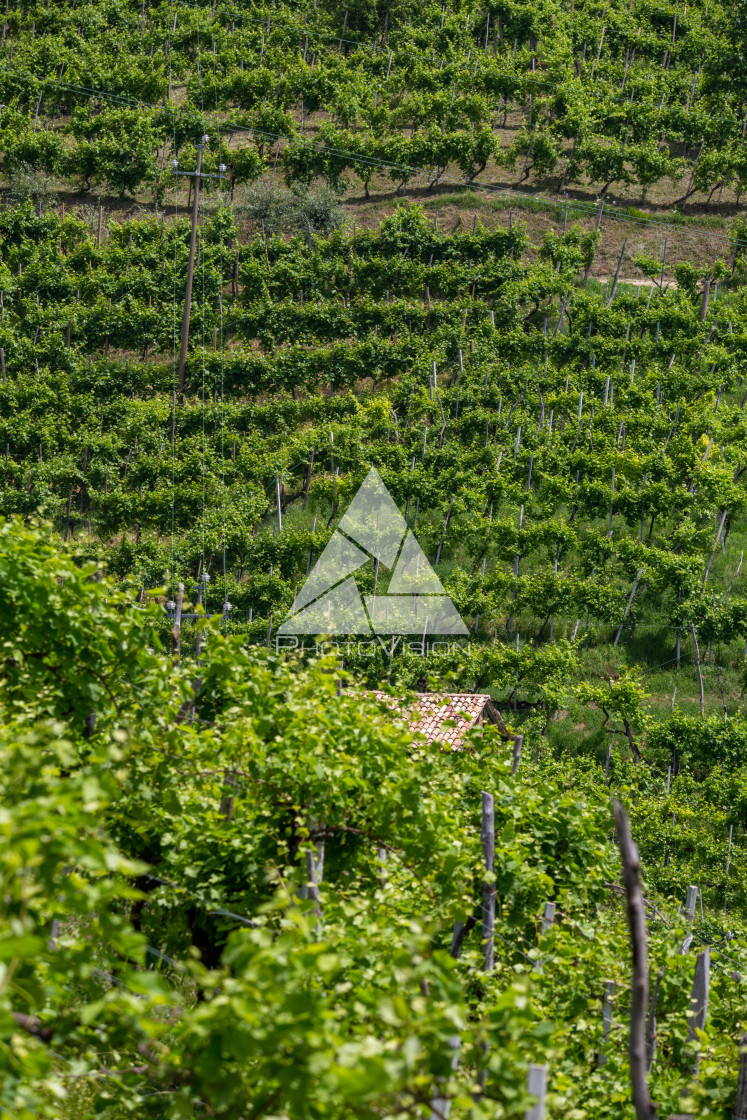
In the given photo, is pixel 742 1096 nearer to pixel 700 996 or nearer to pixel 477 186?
pixel 700 996

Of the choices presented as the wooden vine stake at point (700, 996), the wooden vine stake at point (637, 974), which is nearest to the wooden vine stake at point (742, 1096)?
the wooden vine stake at point (700, 996)

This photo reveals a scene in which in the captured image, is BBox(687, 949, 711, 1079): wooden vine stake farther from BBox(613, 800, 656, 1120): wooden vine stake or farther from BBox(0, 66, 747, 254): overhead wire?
BBox(0, 66, 747, 254): overhead wire

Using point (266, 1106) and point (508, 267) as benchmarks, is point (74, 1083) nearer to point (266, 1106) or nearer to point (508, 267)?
point (266, 1106)

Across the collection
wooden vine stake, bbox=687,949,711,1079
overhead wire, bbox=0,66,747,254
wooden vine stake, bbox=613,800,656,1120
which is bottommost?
wooden vine stake, bbox=687,949,711,1079

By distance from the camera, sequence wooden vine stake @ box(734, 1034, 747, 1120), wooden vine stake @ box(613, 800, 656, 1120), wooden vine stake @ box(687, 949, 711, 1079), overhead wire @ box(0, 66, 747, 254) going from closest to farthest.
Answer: wooden vine stake @ box(613, 800, 656, 1120)
wooden vine stake @ box(734, 1034, 747, 1120)
wooden vine stake @ box(687, 949, 711, 1079)
overhead wire @ box(0, 66, 747, 254)

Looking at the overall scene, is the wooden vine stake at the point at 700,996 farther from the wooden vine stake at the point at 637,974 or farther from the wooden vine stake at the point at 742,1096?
the wooden vine stake at the point at 637,974

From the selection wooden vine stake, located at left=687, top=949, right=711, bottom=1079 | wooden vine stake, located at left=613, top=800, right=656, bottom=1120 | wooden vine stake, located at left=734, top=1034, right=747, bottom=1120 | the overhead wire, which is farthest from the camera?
the overhead wire

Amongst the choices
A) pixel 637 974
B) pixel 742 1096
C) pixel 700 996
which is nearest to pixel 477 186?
pixel 700 996

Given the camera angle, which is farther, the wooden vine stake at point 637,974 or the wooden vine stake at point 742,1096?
the wooden vine stake at point 742,1096

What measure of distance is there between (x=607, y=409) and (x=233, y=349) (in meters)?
9.73

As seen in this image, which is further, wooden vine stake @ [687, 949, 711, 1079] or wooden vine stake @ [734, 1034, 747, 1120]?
wooden vine stake @ [687, 949, 711, 1079]

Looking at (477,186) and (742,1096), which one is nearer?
(742,1096)

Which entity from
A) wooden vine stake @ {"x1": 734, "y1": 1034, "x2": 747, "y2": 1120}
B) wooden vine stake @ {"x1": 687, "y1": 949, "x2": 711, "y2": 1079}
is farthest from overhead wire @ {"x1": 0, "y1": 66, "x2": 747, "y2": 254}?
wooden vine stake @ {"x1": 734, "y1": 1034, "x2": 747, "y2": 1120}

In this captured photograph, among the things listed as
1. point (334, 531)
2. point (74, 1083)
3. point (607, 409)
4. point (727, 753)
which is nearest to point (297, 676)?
point (74, 1083)
